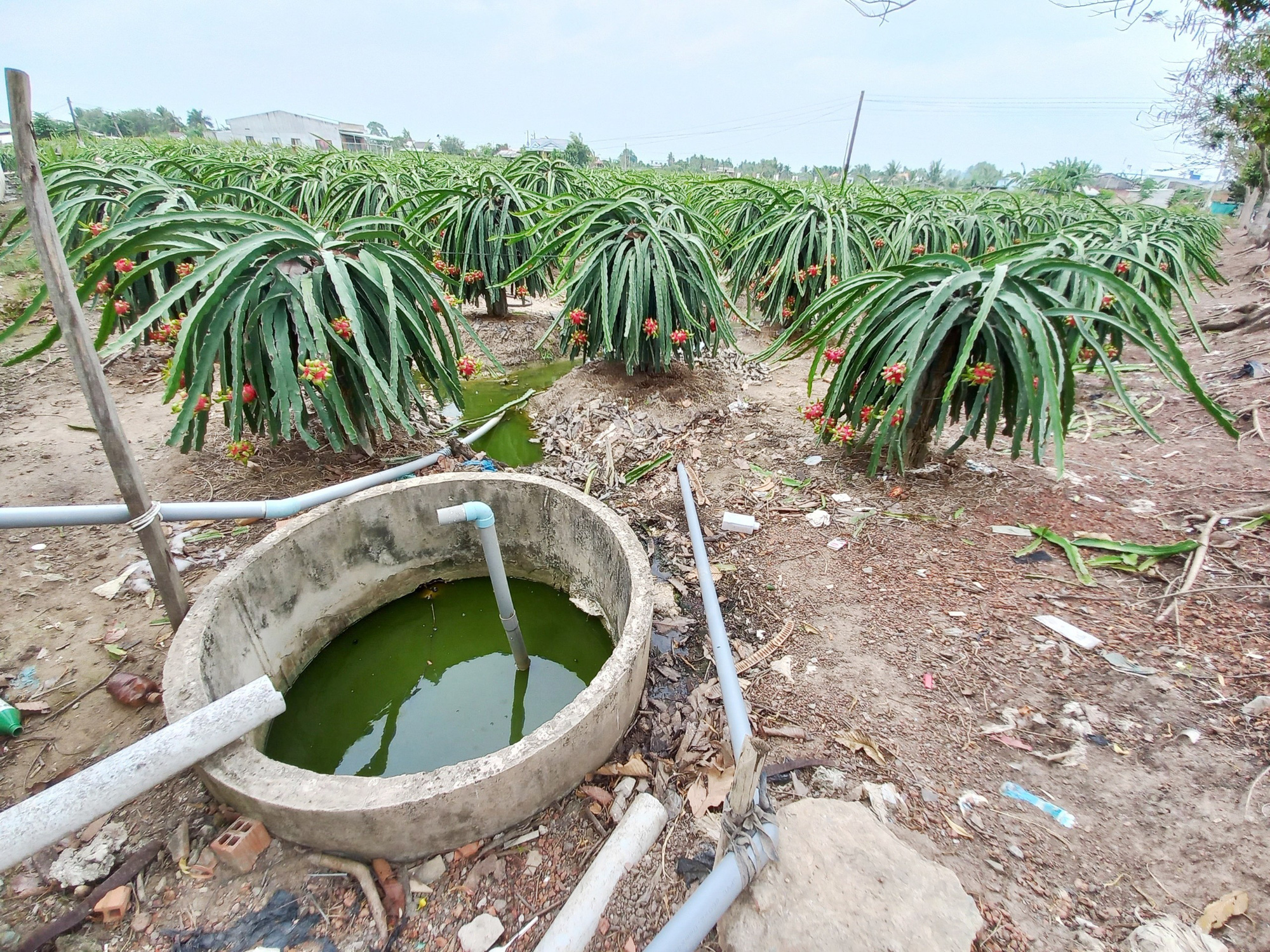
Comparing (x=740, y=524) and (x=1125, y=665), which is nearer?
(x=1125, y=665)

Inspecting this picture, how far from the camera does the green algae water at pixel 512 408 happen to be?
4.11m

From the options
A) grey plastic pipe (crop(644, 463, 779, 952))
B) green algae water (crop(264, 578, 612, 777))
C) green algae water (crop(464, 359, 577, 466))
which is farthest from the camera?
green algae water (crop(464, 359, 577, 466))

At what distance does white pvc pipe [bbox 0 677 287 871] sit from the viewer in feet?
3.85

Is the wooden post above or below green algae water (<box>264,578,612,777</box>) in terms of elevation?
above

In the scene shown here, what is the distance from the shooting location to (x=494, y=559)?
2.25 m

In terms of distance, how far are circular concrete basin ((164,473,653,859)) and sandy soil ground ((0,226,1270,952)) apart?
16 cm

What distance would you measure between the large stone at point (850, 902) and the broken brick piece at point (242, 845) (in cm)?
122

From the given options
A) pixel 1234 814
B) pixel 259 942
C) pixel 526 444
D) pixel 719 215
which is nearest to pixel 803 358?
pixel 719 215

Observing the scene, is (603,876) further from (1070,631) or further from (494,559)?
(1070,631)

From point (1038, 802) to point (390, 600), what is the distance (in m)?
2.73

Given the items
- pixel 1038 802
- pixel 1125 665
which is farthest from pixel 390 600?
pixel 1125 665

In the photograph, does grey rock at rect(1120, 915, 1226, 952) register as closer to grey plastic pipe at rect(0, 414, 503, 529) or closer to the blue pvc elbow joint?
the blue pvc elbow joint

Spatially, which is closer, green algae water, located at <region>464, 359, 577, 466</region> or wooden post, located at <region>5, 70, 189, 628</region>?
wooden post, located at <region>5, 70, 189, 628</region>

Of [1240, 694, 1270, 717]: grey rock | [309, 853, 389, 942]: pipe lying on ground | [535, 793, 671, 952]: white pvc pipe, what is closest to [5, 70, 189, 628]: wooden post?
[309, 853, 389, 942]: pipe lying on ground
